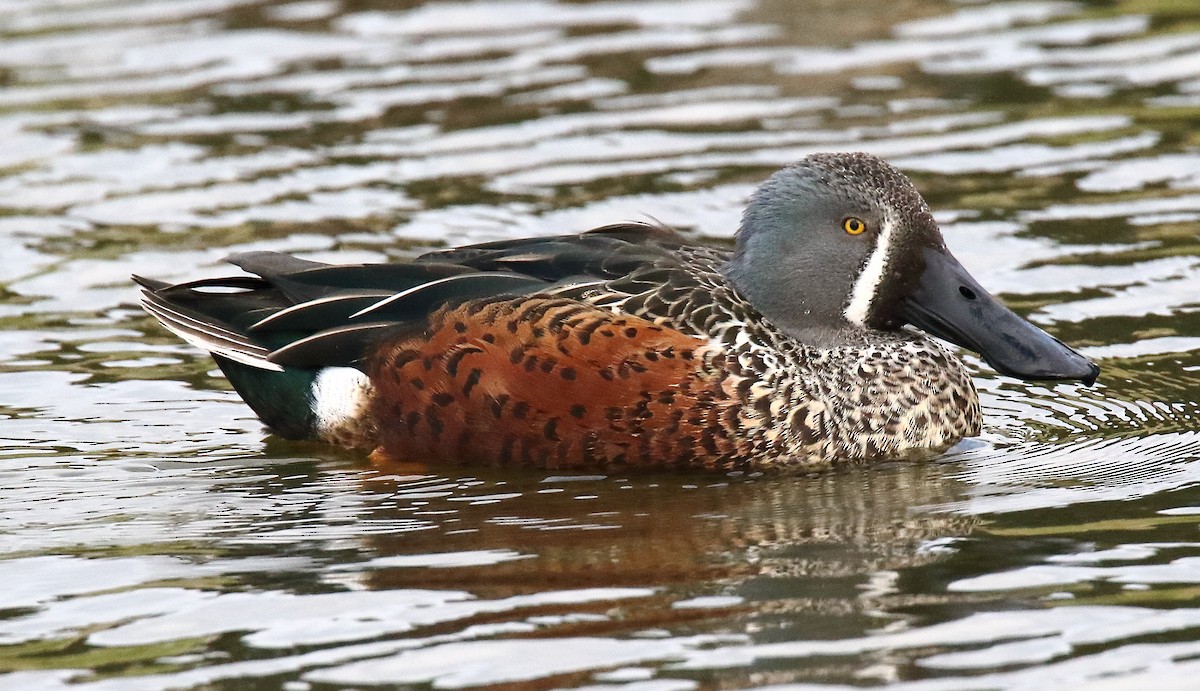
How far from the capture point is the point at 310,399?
7316 millimetres

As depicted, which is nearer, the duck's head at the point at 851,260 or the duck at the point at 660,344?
the duck at the point at 660,344

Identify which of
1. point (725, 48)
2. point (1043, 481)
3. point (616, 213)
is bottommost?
point (1043, 481)

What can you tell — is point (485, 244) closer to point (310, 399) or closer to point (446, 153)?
point (310, 399)

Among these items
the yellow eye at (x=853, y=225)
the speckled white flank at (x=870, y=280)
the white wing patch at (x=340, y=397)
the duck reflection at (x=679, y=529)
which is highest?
the yellow eye at (x=853, y=225)

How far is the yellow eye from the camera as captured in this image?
7.09 m

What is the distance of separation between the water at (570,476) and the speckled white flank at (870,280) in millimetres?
Result: 631

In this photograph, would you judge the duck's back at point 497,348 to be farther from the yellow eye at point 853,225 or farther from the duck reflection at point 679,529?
the yellow eye at point 853,225

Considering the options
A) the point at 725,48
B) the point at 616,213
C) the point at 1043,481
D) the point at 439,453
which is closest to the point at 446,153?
the point at 616,213

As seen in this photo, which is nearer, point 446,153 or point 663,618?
point 663,618

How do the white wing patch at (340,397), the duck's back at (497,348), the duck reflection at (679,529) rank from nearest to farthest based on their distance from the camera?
1. the duck reflection at (679,529)
2. the duck's back at (497,348)
3. the white wing patch at (340,397)

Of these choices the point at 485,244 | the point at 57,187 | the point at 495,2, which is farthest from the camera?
the point at 495,2

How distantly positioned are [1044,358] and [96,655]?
3463 mm

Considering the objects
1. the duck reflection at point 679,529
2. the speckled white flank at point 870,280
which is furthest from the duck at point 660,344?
the duck reflection at point 679,529

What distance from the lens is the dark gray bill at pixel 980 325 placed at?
688cm
